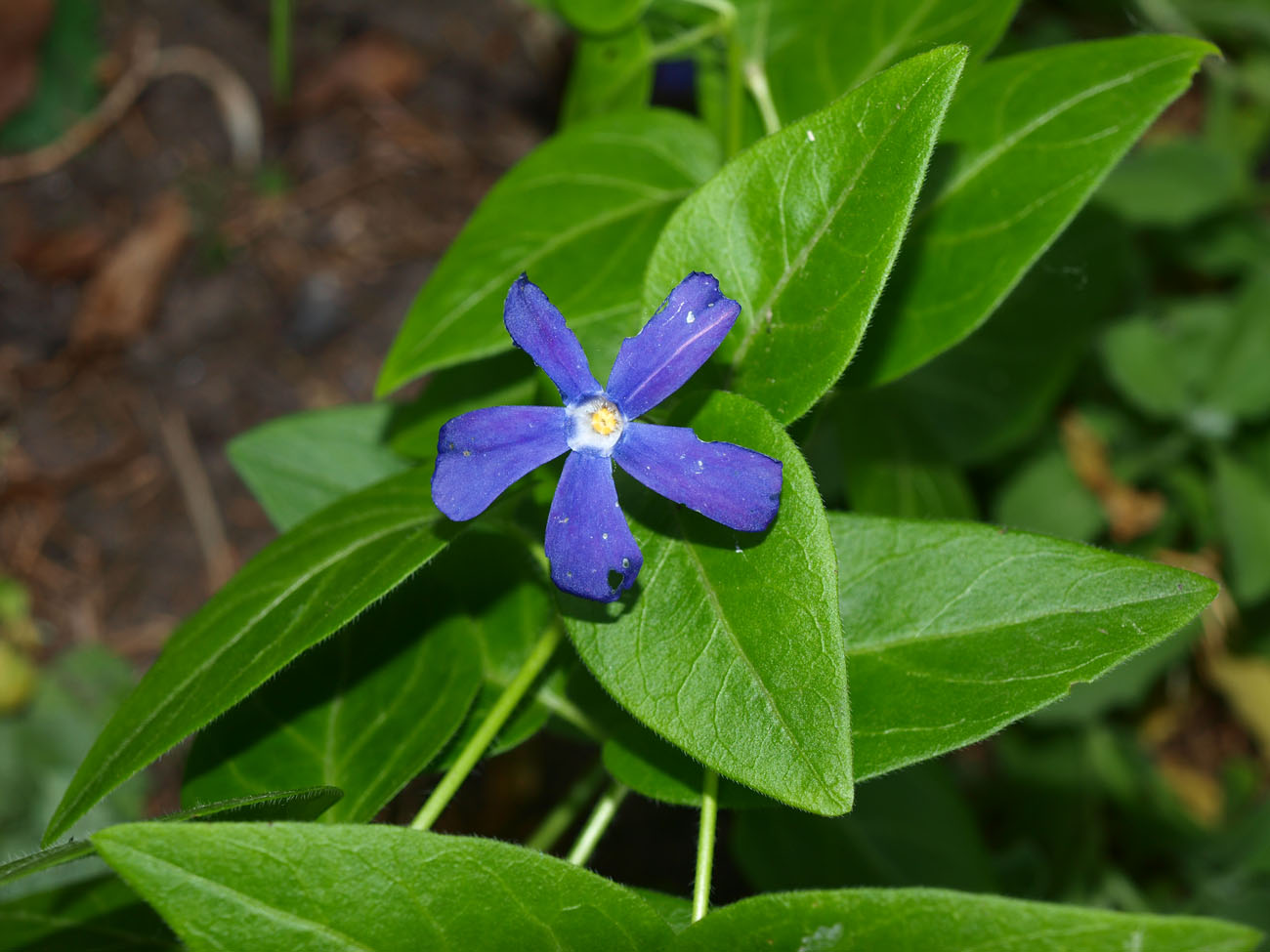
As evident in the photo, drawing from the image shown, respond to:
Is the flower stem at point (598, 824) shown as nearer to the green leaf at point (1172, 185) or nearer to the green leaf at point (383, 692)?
the green leaf at point (383, 692)

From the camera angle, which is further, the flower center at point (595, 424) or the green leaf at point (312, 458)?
the green leaf at point (312, 458)

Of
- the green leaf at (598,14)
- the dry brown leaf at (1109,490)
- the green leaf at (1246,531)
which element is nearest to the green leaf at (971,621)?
A: the green leaf at (598,14)

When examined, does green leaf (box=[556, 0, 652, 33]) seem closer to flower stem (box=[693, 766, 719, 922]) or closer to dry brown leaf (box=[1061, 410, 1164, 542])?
flower stem (box=[693, 766, 719, 922])

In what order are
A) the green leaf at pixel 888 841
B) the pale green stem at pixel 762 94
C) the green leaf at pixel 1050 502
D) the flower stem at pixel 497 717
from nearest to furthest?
the flower stem at pixel 497 717 → the pale green stem at pixel 762 94 → the green leaf at pixel 888 841 → the green leaf at pixel 1050 502

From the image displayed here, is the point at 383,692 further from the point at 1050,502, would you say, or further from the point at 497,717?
the point at 1050,502

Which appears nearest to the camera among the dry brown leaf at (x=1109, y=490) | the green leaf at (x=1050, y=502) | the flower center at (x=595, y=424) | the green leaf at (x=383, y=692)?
the flower center at (x=595, y=424)

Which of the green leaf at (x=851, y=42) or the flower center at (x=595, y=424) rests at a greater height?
the green leaf at (x=851, y=42)
